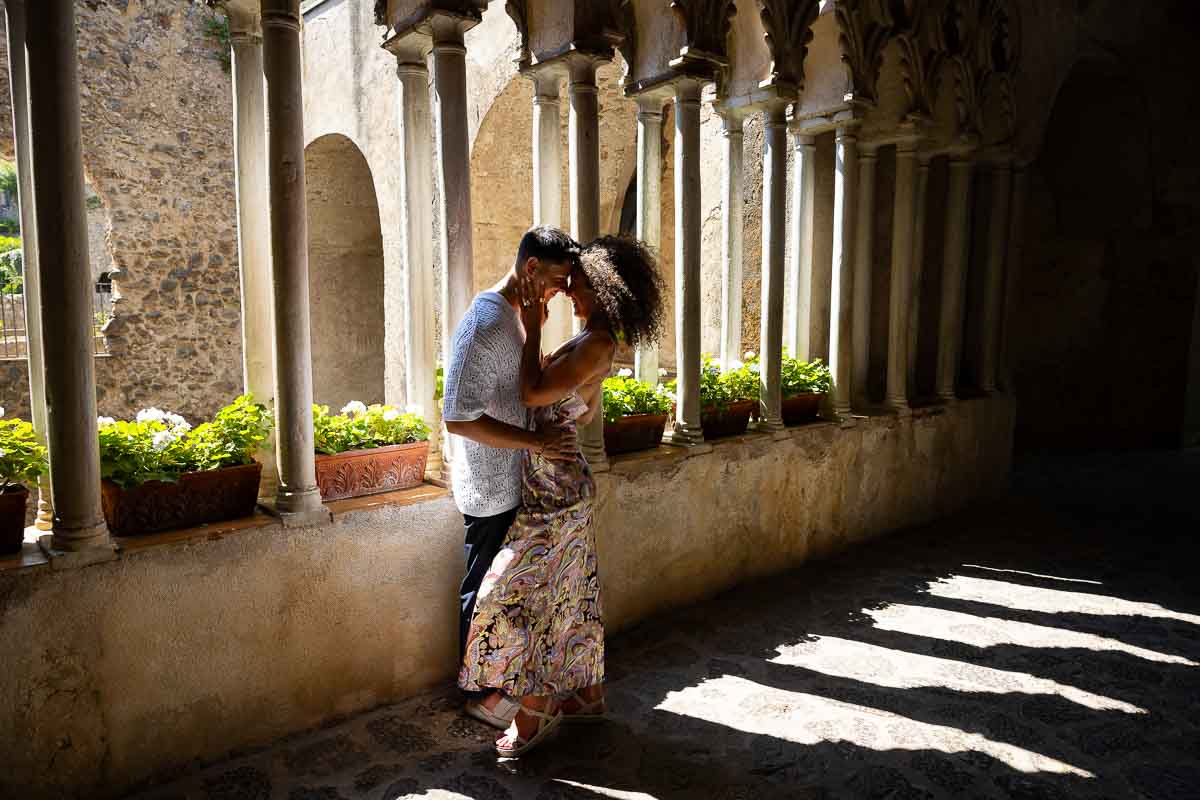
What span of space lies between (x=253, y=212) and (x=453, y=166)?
82cm

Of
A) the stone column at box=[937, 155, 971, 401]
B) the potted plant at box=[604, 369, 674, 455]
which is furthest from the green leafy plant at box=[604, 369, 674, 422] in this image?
the stone column at box=[937, 155, 971, 401]

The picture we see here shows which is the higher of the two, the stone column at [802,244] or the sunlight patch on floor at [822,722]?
the stone column at [802,244]

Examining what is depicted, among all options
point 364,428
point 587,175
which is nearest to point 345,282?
point 587,175

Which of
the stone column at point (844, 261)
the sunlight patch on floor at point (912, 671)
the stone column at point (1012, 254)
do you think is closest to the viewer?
the sunlight patch on floor at point (912, 671)

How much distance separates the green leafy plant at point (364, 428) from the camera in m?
3.28

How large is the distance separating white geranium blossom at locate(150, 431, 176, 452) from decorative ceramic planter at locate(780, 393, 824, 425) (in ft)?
11.0

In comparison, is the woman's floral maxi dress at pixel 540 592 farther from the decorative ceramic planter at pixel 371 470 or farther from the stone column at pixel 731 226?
the stone column at pixel 731 226

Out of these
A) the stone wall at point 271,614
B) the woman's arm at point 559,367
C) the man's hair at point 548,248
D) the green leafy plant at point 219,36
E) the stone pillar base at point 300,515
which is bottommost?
the stone wall at point 271,614

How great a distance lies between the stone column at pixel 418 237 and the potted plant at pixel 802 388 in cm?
226

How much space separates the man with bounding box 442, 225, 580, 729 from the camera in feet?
8.86

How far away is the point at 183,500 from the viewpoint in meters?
2.82

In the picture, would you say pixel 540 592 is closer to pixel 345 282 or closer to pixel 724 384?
pixel 724 384

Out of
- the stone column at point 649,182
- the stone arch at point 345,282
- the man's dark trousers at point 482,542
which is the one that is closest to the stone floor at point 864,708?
the man's dark trousers at point 482,542

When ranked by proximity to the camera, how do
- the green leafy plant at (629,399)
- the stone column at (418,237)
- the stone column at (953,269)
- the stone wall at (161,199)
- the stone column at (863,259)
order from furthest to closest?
the stone wall at (161,199), the stone column at (953,269), the stone column at (863,259), the green leafy plant at (629,399), the stone column at (418,237)
